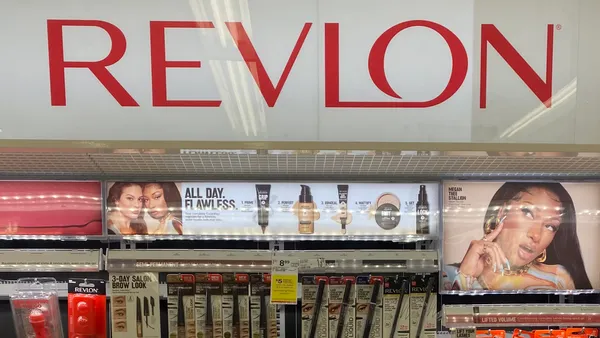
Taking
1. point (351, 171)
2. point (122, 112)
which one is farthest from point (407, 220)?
point (122, 112)

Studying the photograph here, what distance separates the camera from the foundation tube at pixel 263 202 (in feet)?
5.84

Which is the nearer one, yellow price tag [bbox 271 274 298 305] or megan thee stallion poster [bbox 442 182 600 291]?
yellow price tag [bbox 271 274 298 305]

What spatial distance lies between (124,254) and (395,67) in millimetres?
1440

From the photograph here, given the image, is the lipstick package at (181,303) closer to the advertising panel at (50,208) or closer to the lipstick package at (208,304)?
the lipstick package at (208,304)

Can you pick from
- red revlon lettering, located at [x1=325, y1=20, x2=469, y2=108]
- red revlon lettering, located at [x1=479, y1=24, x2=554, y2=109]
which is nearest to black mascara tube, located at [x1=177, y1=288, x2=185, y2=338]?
red revlon lettering, located at [x1=325, y1=20, x2=469, y2=108]

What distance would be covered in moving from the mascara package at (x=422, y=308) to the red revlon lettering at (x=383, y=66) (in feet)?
2.81

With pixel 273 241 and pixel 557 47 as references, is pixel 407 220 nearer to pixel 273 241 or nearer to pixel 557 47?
pixel 273 241

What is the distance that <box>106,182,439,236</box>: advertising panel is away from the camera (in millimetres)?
1770

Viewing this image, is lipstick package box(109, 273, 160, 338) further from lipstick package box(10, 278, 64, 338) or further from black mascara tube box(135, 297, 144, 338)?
lipstick package box(10, 278, 64, 338)

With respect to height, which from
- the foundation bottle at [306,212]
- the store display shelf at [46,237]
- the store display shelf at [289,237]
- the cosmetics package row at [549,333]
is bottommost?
the cosmetics package row at [549,333]

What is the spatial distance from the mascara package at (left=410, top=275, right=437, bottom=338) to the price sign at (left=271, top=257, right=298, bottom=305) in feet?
1.47

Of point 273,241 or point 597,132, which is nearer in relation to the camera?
point 273,241

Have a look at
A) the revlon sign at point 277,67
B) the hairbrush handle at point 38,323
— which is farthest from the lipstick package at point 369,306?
the hairbrush handle at point 38,323

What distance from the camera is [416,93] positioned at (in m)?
1.98
